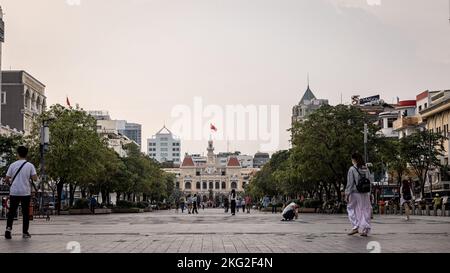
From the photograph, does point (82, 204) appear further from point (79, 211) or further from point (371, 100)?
point (371, 100)

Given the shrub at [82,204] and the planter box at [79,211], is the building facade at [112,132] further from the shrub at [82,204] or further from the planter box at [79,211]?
the planter box at [79,211]

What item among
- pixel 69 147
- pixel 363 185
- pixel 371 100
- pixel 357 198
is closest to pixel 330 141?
pixel 69 147

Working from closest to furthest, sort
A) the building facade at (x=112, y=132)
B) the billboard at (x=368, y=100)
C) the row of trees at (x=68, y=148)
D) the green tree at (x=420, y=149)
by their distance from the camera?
1. the row of trees at (x=68, y=148)
2. the green tree at (x=420, y=149)
3. the billboard at (x=368, y=100)
4. the building facade at (x=112, y=132)

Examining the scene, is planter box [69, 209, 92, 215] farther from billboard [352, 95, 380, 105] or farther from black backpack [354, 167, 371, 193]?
billboard [352, 95, 380, 105]

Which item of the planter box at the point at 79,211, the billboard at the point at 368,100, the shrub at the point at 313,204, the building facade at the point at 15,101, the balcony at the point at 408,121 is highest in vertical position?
the billboard at the point at 368,100

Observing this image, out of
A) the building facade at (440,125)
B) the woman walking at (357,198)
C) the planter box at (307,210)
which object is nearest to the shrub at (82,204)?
the planter box at (307,210)

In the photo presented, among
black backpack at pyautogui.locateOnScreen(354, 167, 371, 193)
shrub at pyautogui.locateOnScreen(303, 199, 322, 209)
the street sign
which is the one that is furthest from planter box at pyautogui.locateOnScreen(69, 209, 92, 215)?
the street sign

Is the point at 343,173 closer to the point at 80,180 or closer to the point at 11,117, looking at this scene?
the point at 80,180

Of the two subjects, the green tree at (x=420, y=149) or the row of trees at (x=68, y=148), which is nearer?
the row of trees at (x=68, y=148)

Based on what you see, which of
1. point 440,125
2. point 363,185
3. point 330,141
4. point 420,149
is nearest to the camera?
point 363,185

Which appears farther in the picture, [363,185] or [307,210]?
[307,210]

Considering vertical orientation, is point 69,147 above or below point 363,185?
above

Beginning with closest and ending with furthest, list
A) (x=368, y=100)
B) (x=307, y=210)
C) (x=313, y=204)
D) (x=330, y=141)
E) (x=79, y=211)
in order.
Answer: (x=330, y=141), (x=79, y=211), (x=307, y=210), (x=313, y=204), (x=368, y=100)

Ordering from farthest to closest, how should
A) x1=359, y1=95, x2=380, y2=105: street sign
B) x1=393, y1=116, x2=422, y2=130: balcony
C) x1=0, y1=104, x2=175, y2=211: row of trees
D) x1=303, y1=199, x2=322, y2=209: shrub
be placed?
1. x1=359, y1=95, x2=380, y2=105: street sign
2. x1=393, y1=116, x2=422, y2=130: balcony
3. x1=303, y1=199, x2=322, y2=209: shrub
4. x1=0, y1=104, x2=175, y2=211: row of trees
